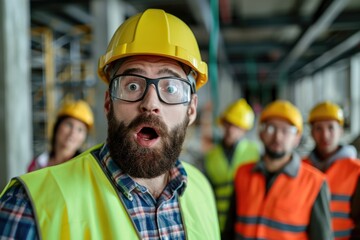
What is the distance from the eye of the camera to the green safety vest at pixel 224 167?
13.9ft

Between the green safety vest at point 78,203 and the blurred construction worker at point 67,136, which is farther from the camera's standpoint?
the blurred construction worker at point 67,136

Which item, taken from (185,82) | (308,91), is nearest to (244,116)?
(185,82)

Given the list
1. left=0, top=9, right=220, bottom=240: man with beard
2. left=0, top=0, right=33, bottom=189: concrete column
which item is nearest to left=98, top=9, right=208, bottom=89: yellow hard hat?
left=0, top=9, right=220, bottom=240: man with beard

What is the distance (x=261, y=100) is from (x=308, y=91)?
10564 mm

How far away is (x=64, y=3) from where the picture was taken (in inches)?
168

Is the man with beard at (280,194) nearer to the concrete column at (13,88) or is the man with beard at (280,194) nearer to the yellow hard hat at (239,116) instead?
the yellow hard hat at (239,116)

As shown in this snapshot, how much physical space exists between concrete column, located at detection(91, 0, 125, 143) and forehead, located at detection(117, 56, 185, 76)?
2094 mm

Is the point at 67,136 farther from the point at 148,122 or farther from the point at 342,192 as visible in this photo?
the point at 342,192

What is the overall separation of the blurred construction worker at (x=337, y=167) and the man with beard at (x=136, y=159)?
5.56ft

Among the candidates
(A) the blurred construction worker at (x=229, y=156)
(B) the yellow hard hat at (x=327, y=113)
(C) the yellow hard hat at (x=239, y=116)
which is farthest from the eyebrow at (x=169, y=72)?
(C) the yellow hard hat at (x=239, y=116)

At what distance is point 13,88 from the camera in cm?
252

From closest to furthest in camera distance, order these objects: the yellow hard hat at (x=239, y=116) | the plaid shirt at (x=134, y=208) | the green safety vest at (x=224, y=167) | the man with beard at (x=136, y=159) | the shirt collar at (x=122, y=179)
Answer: the plaid shirt at (x=134, y=208)
the man with beard at (x=136, y=159)
the shirt collar at (x=122, y=179)
the green safety vest at (x=224, y=167)
the yellow hard hat at (x=239, y=116)

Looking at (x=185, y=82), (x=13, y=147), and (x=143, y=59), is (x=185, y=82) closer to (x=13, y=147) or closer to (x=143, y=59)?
(x=143, y=59)

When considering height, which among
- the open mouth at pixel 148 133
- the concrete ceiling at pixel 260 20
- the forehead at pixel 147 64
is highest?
the concrete ceiling at pixel 260 20
